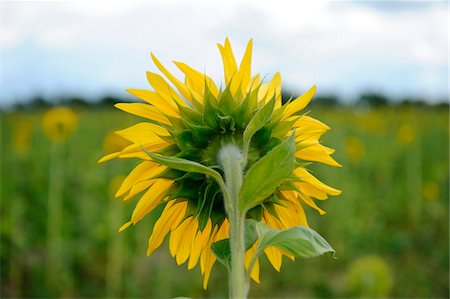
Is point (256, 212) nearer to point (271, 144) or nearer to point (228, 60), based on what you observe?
point (271, 144)

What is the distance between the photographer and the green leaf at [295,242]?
0.44 metres

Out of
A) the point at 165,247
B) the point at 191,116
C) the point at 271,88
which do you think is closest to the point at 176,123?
the point at 191,116

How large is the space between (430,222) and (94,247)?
2.12m

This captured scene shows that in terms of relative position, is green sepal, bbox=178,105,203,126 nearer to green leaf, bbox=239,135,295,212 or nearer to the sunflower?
the sunflower

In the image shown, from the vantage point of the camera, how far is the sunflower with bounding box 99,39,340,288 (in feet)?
1.85

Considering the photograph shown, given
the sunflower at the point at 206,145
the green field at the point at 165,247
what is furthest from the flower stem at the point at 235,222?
the green field at the point at 165,247

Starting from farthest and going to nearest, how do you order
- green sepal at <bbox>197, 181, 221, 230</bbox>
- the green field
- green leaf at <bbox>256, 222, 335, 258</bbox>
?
the green field
green sepal at <bbox>197, 181, 221, 230</bbox>
green leaf at <bbox>256, 222, 335, 258</bbox>

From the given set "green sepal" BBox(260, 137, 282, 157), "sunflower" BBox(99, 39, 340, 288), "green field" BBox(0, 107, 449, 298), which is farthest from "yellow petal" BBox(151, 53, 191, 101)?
"green field" BBox(0, 107, 449, 298)

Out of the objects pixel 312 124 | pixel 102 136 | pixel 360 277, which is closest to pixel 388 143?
pixel 102 136

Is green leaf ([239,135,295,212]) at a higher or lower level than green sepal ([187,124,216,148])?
lower

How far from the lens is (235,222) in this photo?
486 mm

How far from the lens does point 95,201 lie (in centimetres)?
316

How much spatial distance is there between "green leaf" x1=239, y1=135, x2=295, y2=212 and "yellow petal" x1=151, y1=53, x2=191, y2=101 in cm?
18

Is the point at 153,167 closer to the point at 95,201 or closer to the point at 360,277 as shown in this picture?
the point at 360,277
